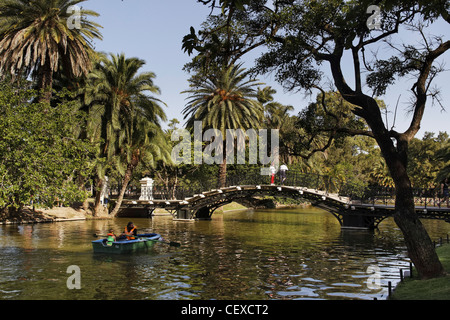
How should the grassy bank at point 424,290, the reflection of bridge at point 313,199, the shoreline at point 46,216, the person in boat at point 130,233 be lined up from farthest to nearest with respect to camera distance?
the shoreline at point 46,216
the reflection of bridge at point 313,199
the person in boat at point 130,233
the grassy bank at point 424,290

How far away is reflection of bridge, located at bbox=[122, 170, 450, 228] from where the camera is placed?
3728cm

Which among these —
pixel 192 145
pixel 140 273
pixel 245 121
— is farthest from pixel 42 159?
pixel 192 145

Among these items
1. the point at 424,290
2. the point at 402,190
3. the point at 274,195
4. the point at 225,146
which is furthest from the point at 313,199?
the point at 424,290

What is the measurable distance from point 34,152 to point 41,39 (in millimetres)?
10066

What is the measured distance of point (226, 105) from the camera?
4756 cm

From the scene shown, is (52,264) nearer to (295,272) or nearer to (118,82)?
(295,272)

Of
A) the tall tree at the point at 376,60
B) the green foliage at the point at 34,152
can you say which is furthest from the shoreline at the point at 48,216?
the tall tree at the point at 376,60

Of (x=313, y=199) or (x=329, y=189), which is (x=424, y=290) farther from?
(x=329, y=189)

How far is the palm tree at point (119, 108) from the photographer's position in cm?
4419

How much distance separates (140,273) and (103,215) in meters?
31.2

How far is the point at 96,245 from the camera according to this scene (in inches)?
894

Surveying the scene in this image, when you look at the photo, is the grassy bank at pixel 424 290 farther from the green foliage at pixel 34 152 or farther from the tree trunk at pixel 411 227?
the green foliage at pixel 34 152

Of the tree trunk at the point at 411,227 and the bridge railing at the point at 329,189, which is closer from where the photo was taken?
the tree trunk at the point at 411,227

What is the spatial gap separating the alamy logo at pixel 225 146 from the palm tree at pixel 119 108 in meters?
6.03
